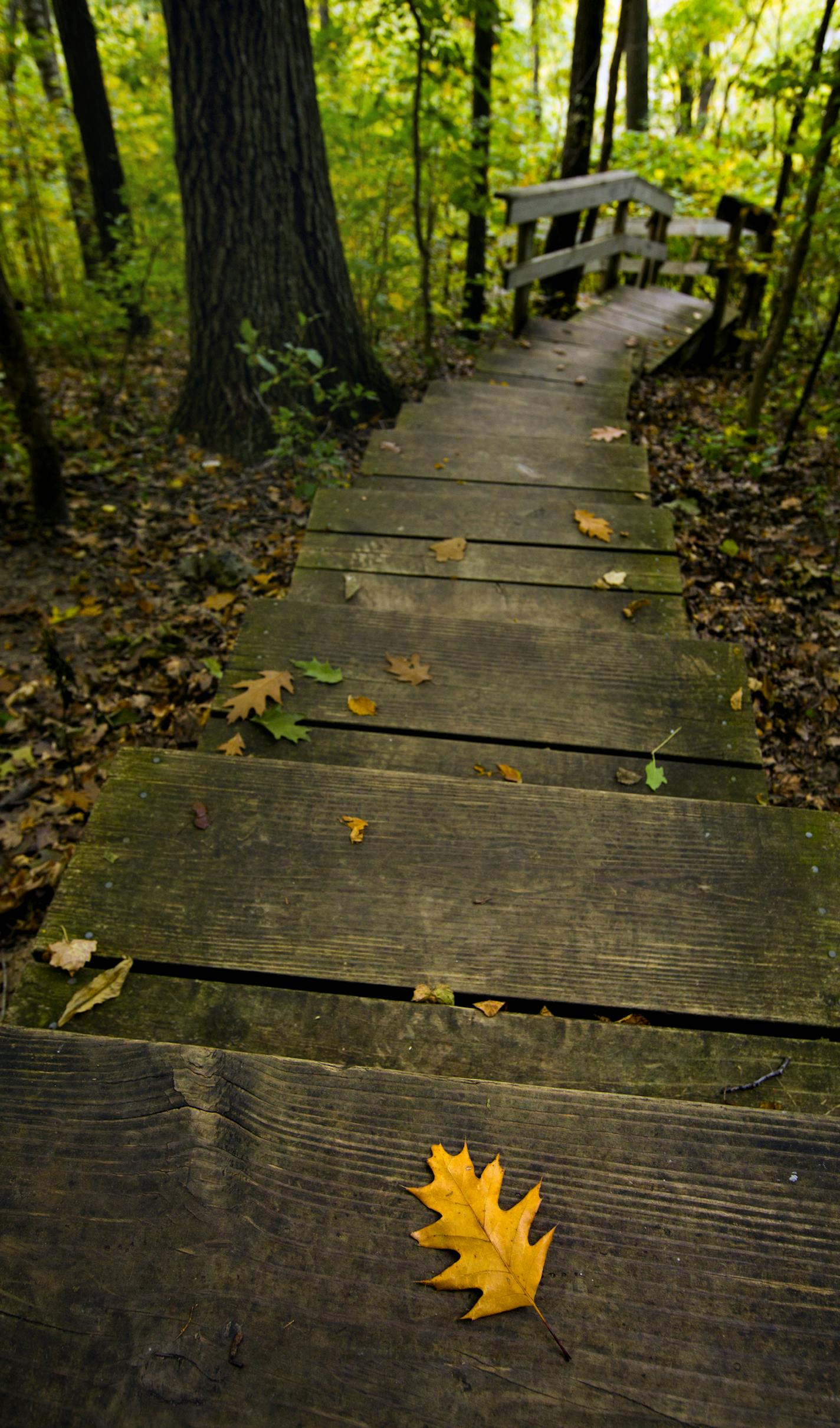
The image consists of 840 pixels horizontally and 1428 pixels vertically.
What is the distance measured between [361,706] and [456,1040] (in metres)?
1.01

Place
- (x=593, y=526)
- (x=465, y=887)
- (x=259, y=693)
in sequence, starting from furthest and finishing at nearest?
(x=593, y=526) → (x=259, y=693) → (x=465, y=887)

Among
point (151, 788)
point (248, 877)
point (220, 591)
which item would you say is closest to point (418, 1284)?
point (248, 877)

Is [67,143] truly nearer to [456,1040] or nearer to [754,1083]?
[456,1040]

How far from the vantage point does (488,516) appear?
3.23 metres

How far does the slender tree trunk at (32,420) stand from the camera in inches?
142

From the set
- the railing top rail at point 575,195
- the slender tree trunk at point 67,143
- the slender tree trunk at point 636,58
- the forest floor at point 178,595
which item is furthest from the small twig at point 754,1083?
the slender tree trunk at point 636,58

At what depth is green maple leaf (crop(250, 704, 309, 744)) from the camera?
194 centimetres

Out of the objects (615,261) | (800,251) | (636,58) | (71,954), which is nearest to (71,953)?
(71,954)

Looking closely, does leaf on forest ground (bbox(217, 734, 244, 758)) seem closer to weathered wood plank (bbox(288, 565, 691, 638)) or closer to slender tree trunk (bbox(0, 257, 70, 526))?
weathered wood plank (bbox(288, 565, 691, 638))

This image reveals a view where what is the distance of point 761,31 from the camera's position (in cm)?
1873

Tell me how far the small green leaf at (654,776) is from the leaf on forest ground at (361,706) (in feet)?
2.37

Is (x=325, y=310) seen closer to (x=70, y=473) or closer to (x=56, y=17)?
(x=70, y=473)

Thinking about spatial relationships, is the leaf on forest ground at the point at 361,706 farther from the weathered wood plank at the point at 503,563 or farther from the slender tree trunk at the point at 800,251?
the slender tree trunk at the point at 800,251

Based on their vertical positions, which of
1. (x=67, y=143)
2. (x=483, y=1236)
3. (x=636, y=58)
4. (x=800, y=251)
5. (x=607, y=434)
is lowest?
(x=607, y=434)
